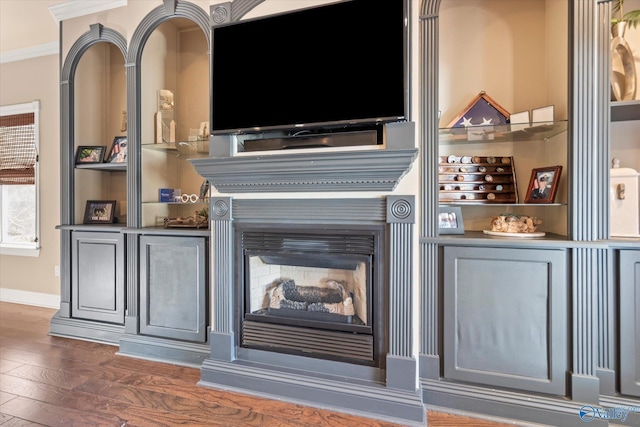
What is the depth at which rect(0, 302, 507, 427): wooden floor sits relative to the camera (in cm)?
183

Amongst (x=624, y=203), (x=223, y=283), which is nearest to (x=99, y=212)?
(x=223, y=283)

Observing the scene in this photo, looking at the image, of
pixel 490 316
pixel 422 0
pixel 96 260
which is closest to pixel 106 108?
pixel 96 260

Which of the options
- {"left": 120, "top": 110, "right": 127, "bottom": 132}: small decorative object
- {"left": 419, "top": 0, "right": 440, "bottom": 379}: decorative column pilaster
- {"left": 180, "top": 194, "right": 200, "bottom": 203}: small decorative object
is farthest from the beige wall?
{"left": 419, "top": 0, "right": 440, "bottom": 379}: decorative column pilaster

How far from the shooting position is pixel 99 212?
314 cm

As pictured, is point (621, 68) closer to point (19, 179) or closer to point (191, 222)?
point (191, 222)

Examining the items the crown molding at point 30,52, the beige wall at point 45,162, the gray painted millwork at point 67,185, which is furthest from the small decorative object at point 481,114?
the crown molding at point 30,52

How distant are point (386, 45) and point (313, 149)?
2.35 ft

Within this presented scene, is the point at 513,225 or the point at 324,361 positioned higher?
the point at 513,225

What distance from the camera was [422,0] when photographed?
199cm

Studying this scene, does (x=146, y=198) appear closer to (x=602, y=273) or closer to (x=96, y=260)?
(x=96, y=260)

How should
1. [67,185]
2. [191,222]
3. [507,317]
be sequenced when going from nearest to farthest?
[507,317], [191,222], [67,185]

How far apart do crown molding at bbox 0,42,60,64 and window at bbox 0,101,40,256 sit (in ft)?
1.82

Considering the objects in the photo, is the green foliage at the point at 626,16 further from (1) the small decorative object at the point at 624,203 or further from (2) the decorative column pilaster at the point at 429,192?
(2) the decorative column pilaster at the point at 429,192

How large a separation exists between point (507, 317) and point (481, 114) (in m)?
1.28
